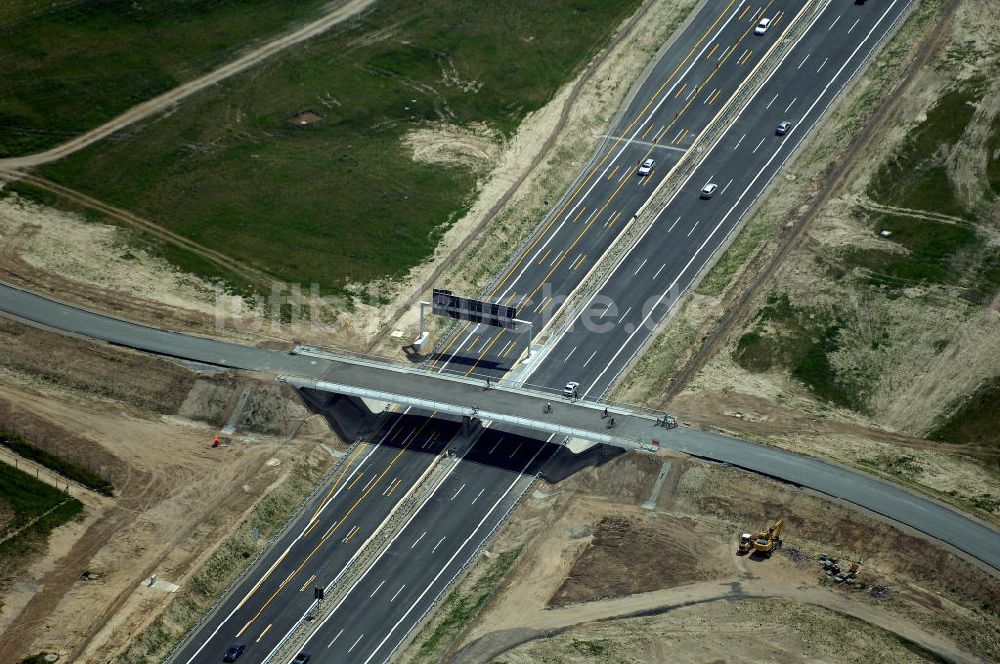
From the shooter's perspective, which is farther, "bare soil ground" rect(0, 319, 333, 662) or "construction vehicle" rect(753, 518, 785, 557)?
"construction vehicle" rect(753, 518, 785, 557)

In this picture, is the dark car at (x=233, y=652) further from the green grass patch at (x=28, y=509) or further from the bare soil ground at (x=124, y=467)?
the green grass patch at (x=28, y=509)

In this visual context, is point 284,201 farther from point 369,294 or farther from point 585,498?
point 585,498

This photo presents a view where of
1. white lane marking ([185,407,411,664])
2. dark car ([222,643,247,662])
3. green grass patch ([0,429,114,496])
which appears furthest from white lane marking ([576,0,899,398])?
green grass patch ([0,429,114,496])

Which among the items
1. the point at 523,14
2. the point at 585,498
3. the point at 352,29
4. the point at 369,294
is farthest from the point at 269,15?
the point at 585,498

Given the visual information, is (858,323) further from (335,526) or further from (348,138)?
(348,138)

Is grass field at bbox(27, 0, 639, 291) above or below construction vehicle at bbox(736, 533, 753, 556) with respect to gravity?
above

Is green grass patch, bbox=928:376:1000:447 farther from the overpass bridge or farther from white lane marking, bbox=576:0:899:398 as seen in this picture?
white lane marking, bbox=576:0:899:398
